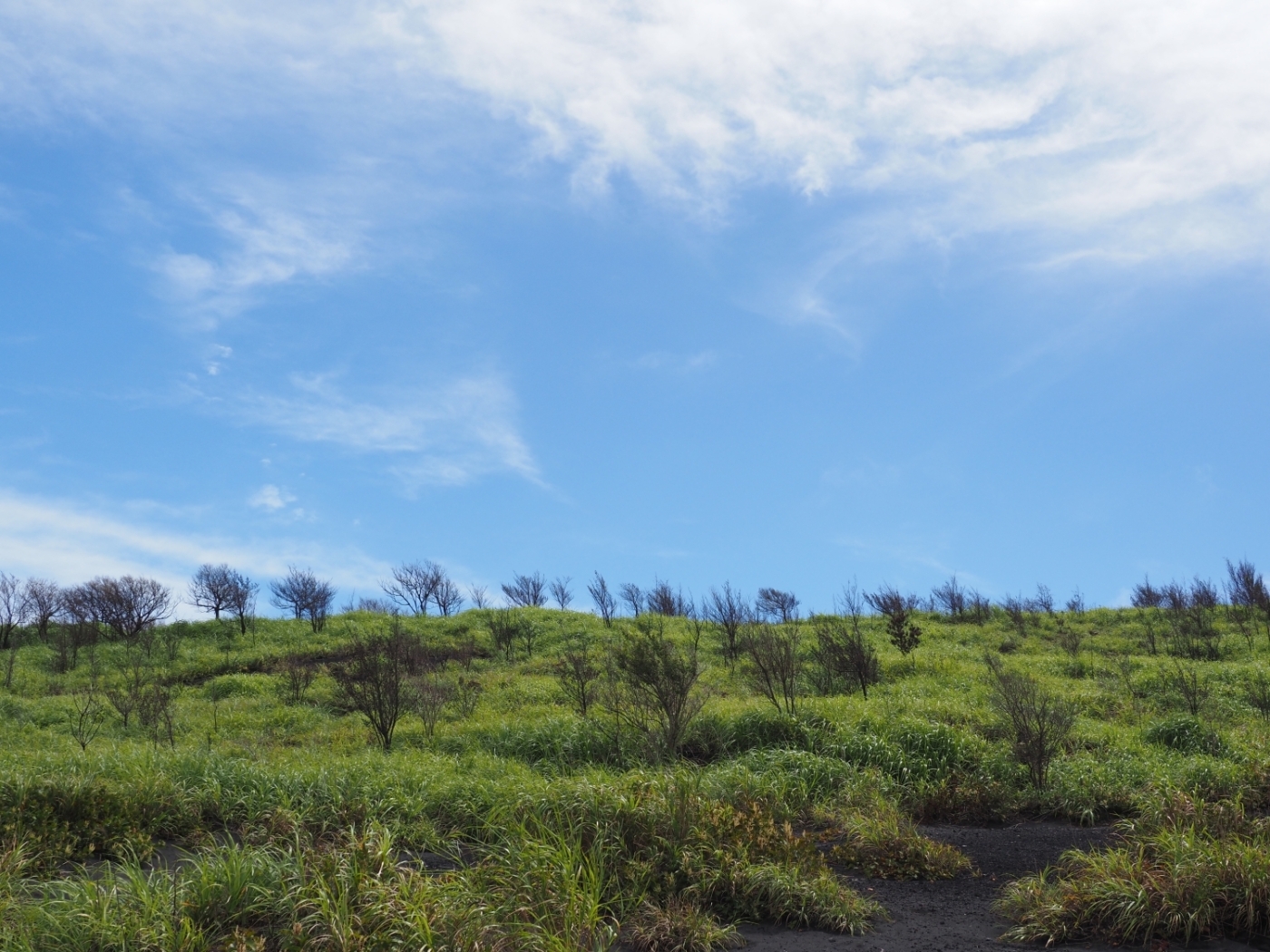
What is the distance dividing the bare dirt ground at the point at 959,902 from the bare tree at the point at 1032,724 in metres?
1.38

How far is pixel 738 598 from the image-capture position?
23922 mm

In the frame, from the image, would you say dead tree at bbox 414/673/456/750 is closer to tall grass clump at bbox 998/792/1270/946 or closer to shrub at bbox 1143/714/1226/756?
tall grass clump at bbox 998/792/1270/946

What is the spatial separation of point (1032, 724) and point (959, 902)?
535 centimetres

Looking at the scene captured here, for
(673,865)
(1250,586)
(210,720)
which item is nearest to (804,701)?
(673,865)

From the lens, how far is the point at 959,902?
23.2 feet

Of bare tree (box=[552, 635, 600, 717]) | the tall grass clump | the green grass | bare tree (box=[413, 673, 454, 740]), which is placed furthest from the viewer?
A: bare tree (box=[552, 635, 600, 717])

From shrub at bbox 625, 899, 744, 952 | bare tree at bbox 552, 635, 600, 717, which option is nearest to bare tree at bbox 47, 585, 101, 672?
bare tree at bbox 552, 635, 600, 717

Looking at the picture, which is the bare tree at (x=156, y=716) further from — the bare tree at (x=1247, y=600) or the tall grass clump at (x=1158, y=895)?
the bare tree at (x=1247, y=600)

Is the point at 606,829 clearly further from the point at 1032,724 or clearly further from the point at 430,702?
the point at 430,702

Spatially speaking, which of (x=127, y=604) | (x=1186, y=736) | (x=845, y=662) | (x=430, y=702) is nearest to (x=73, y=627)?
(x=127, y=604)

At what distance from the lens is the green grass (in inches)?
225

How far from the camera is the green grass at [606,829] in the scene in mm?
5723

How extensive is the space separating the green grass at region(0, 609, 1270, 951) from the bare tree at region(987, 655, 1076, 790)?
0.19m

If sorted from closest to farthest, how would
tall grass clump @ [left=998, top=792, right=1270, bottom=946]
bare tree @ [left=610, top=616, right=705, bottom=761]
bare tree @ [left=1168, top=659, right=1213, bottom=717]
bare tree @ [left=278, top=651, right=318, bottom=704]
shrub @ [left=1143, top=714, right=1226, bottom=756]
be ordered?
tall grass clump @ [left=998, top=792, right=1270, bottom=946] → bare tree @ [left=610, top=616, right=705, bottom=761] → shrub @ [left=1143, top=714, right=1226, bottom=756] → bare tree @ [left=1168, top=659, right=1213, bottom=717] → bare tree @ [left=278, top=651, right=318, bottom=704]
